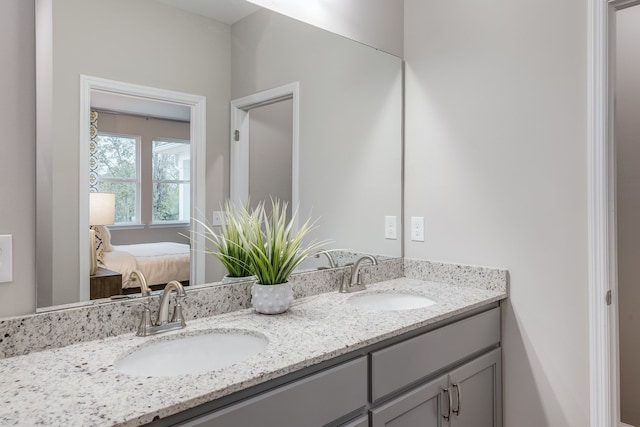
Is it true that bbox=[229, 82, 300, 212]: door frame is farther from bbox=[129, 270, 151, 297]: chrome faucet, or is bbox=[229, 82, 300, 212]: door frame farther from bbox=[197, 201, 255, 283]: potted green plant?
bbox=[129, 270, 151, 297]: chrome faucet

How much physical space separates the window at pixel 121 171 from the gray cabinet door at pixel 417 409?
0.93 meters

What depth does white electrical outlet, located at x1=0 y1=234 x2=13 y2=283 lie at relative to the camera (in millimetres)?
1051

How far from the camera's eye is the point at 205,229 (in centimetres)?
148

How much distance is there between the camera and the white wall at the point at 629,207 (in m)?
2.45

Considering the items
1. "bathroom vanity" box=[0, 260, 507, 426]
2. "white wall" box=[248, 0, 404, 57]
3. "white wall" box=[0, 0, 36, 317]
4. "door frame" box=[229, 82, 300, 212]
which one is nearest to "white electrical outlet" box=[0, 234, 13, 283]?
"white wall" box=[0, 0, 36, 317]

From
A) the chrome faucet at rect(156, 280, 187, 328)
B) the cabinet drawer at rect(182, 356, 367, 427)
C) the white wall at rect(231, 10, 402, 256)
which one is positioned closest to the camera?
the cabinet drawer at rect(182, 356, 367, 427)

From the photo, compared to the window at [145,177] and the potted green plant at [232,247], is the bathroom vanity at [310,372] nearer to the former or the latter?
the potted green plant at [232,247]

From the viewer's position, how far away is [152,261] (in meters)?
1.33

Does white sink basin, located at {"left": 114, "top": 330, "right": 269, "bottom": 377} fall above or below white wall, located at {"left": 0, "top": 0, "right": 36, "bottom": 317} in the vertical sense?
below

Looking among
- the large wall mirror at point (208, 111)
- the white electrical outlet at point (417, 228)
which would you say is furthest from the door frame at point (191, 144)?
the white electrical outlet at point (417, 228)

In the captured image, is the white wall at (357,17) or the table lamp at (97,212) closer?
the table lamp at (97,212)

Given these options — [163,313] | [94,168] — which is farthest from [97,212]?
[163,313]

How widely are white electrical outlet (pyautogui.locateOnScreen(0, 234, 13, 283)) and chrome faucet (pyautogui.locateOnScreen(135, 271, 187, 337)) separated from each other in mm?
315

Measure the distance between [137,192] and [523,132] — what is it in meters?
1.47
